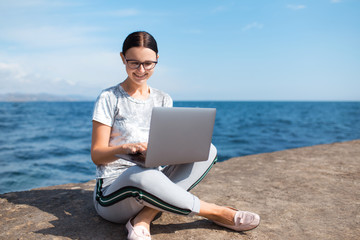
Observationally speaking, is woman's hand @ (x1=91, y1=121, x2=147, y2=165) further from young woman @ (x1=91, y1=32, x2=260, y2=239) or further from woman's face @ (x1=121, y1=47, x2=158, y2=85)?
woman's face @ (x1=121, y1=47, x2=158, y2=85)

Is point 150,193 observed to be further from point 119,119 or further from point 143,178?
point 119,119

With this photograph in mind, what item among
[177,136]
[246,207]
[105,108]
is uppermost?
[105,108]

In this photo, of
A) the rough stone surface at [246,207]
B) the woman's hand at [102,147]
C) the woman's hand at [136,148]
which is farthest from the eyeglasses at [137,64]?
the rough stone surface at [246,207]

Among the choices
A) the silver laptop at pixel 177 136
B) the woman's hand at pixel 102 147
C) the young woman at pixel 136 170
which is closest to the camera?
the silver laptop at pixel 177 136

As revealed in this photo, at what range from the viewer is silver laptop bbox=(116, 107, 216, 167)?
168 cm

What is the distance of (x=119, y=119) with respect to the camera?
7.02ft

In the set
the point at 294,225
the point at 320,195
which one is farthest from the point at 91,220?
the point at 320,195

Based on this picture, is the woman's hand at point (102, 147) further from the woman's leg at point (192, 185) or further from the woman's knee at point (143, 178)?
the woman's leg at point (192, 185)

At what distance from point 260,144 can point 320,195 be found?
8.95 m

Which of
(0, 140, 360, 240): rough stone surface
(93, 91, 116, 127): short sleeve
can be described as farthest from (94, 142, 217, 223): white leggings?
(93, 91, 116, 127): short sleeve

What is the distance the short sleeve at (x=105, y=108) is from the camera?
2039 mm

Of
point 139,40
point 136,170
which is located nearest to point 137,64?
point 139,40

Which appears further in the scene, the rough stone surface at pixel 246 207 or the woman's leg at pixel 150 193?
the rough stone surface at pixel 246 207

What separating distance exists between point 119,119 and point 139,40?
0.57 meters
